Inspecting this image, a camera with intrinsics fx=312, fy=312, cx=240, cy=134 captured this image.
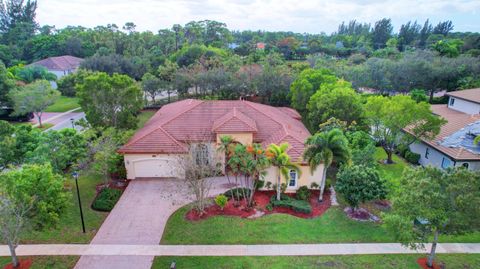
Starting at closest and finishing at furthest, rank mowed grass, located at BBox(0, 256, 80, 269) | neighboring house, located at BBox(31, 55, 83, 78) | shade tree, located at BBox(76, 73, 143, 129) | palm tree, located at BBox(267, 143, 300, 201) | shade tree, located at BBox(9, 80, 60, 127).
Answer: mowed grass, located at BBox(0, 256, 80, 269), palm tree, located at BBox(267, 143, 300, 201), shade tree, located at BBox(76, 73, 143, 129), shade tree, located at BBox(9, 80, 60, 127), neighboring house, located at BBox(31, 55, 83, 78)

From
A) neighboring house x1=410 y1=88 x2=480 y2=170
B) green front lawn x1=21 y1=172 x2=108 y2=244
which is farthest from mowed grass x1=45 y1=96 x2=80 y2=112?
neighboring house x1=410 y1=88 x2=480 y2=170

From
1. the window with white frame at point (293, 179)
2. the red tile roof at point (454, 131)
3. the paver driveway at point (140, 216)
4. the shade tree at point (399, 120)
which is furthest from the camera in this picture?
the shade tree at point (399, 120)

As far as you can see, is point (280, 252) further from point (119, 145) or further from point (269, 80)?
point (269, 80)

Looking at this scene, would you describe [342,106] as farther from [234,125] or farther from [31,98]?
[31,98]

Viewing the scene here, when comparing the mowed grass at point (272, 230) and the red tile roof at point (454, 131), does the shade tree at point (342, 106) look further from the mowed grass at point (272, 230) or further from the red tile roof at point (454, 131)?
the mowed grass at point (272, 230)

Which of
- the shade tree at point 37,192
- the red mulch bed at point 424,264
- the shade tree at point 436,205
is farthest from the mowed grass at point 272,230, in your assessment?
the shade tree at point 37,192

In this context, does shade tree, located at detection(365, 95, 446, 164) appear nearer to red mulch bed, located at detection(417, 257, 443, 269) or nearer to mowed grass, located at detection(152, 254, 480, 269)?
mowed grass, located at detection(152, 254, 480, 269)
